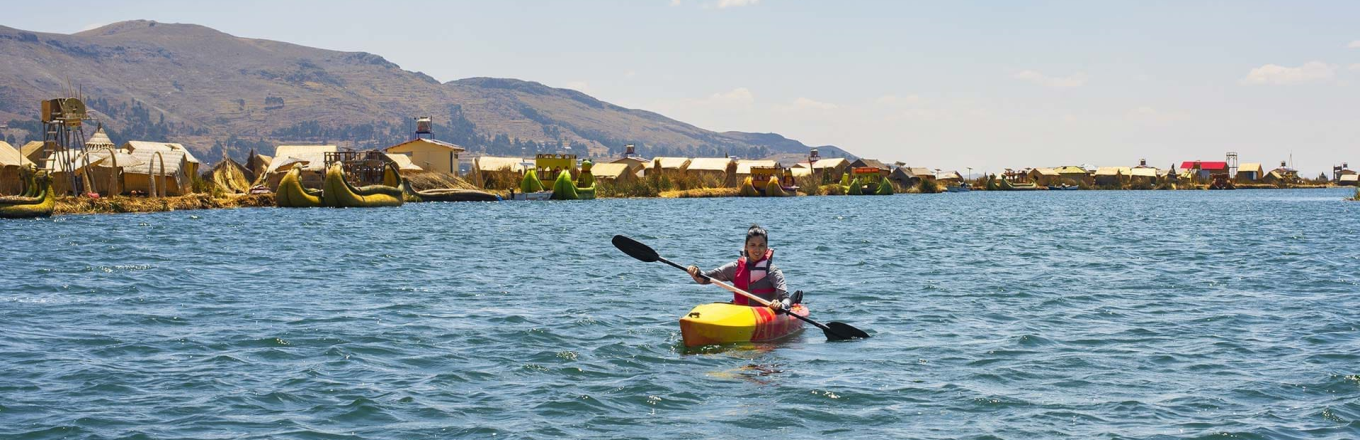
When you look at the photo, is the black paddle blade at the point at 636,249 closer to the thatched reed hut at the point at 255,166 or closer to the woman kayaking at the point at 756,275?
the woman kayaking at the point at 756,275

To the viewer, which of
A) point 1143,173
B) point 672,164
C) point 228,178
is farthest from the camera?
point 1143,173

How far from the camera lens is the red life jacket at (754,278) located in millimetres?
17266

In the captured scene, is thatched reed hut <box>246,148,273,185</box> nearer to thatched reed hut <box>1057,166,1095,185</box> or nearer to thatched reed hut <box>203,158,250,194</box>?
thatched reed hut <box>203,158,250,194</box>

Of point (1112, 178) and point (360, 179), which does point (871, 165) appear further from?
point (360, 179)

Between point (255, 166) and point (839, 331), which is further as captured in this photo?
point (255, 166)

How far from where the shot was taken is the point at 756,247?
1703 cm

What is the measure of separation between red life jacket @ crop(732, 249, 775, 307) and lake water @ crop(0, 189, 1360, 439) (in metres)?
0.92

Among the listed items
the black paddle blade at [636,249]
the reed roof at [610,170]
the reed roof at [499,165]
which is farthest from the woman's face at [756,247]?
the reed roof at [610,170]

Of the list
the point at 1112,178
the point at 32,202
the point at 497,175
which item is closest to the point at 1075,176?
the point at 1112,178

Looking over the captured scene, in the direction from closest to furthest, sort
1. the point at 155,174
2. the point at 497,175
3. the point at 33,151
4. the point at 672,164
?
the point at 155,174
the point at 33,151
the point at 497,175
the point at 672,164

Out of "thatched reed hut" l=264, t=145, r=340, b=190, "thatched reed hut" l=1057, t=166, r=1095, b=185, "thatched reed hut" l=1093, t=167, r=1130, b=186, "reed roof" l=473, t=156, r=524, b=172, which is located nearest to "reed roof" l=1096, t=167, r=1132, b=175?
"thatched reed hut" l=1093, t=167, r=1130, b=186

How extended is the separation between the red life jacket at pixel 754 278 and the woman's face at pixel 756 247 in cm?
11

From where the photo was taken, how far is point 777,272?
17.3 m

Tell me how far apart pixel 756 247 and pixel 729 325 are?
152 cm
